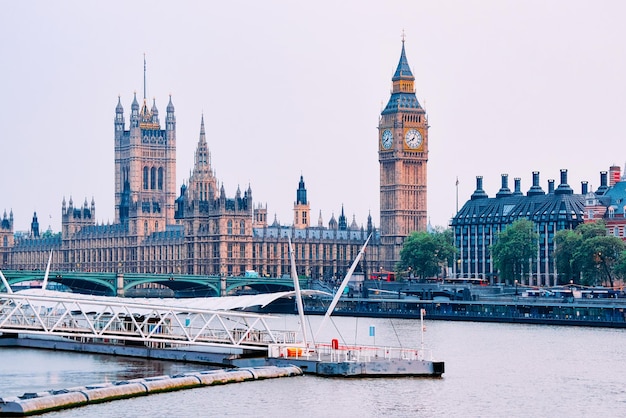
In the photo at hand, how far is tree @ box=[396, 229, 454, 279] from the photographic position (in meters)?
146

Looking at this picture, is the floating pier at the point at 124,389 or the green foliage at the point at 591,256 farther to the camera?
the green foliage at the point at 591,256

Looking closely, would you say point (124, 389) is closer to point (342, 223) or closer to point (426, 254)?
point (426, 254)

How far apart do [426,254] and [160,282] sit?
83.2ft

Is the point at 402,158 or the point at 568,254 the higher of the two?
the point at 402,158

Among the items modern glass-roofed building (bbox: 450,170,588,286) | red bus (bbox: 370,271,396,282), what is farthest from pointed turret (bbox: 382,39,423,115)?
red bus (bbox: 370,271,396,282)

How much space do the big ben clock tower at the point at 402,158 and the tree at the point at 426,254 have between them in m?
15.2

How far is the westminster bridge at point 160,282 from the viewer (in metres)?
130

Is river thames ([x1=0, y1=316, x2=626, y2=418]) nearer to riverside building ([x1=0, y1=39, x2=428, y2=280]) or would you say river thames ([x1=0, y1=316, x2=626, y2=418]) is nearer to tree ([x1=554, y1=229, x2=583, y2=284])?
tree ([x1=554, y1=229, x2=583, y2=284])

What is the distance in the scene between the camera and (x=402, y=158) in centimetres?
16312

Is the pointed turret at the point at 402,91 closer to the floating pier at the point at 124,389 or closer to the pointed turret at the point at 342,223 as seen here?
the pointed turret at the point at 342,223

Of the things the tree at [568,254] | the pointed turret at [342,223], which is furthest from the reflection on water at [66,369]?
the pointed turret at [342,223]

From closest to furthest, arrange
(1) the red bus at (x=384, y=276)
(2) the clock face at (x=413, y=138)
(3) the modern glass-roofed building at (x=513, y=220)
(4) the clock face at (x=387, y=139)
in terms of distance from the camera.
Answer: (3) the modern glass-roofed building at (x=513, y=220) < (1) the red bus at (x=384, y=276) < (2) the clock face at (x=413, y=138) < (4) the clock face at (x=387, y=139)

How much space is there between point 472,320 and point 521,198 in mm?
40589

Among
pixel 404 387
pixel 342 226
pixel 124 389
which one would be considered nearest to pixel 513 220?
pixel 342 226
